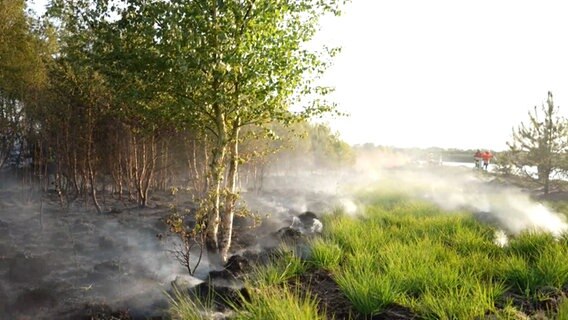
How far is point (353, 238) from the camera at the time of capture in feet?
39.7

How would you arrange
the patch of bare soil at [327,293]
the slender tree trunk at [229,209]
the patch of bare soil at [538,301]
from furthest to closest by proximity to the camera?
1. the slender tree trunk at [229,209]
2. the patch of bare soil at [327,293]
3. the patch of bare soil at [538,301]

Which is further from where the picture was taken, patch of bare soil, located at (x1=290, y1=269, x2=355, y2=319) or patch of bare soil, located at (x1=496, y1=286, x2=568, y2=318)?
patch of bare soil, located at (x1=290, y1=269, x2=355, y2=319)

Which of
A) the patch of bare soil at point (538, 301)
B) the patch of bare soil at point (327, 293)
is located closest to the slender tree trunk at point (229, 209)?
the patch of bare soil at point (327, 293)

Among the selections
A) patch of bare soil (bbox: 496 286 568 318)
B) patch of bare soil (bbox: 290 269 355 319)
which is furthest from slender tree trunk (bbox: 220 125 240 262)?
patch of bare soil (bbox: 496 286 568 318)

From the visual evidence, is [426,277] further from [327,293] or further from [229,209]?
[229,209]

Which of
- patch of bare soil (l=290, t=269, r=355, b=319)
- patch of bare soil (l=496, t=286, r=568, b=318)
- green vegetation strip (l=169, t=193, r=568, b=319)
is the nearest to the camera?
green vegetation strip (l=169, t=193, r=568, b=319)

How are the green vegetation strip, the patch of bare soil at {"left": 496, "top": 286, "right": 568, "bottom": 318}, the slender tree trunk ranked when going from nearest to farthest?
the green vegetation strip → the patch of bare soil at {"left": 496, "top": 286, "right": 568, "bottom": 318} → the slender tree trunk

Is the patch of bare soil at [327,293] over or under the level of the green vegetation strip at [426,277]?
under

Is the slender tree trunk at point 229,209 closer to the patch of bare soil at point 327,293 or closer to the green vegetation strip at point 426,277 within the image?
the green vegetation strip at point 426,277

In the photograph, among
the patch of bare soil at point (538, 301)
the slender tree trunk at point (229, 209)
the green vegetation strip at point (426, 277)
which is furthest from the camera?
the slender tree trunk at point (229, 209)

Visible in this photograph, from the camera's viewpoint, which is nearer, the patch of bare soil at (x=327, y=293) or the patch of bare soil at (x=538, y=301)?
the patch of bare soil at (x=538, y=301)

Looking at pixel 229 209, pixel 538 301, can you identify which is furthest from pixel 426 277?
pixel 229 209

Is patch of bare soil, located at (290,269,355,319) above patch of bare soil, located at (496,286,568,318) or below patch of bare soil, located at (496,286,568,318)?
below

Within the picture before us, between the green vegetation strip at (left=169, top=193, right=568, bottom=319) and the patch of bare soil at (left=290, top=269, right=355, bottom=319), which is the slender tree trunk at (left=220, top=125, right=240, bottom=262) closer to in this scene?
the green vegetation strip at (left=169, top=193, right=568, bottom=319)
